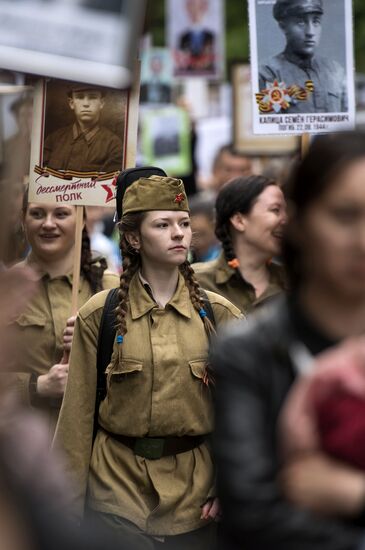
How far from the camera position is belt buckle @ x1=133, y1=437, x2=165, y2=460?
5.20 metres

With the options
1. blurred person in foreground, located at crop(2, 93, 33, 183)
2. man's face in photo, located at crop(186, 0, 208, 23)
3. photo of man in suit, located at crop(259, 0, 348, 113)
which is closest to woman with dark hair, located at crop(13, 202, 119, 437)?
photo of man in suit, located at crop(259, 0, 348, 113)

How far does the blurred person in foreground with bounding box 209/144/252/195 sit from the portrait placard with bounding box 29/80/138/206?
594 cm

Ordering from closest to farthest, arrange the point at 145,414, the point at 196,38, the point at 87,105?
the point at 145,414, the point at 87,105, the point at 196,38

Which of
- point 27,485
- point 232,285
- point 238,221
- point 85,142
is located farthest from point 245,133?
point 27,485

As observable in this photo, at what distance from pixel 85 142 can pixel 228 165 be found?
6.52 metres

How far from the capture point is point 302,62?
665 centimetres

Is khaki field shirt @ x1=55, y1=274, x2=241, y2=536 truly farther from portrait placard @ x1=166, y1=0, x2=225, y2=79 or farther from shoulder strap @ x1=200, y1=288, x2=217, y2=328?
portrait placard @ x1=166, y1=0, x2=225, y2=79

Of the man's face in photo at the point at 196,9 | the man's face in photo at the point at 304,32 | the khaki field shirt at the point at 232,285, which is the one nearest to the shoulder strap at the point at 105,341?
the khaki field shirt at the point at 232,285

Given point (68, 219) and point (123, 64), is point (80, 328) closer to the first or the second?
point (68, 219)

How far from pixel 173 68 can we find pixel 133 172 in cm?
1266

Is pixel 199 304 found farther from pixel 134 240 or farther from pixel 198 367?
pixel 134 240

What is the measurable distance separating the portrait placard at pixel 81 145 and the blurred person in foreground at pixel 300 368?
397 centimetres

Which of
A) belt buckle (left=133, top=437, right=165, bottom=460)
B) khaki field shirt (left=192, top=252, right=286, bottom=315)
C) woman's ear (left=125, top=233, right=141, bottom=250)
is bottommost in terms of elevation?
belt buckle (left=133, top=437, right=165, bottom=460)

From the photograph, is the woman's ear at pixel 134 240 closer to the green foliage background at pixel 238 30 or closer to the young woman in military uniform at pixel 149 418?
the young woman in military uniform at pixel 149 418
